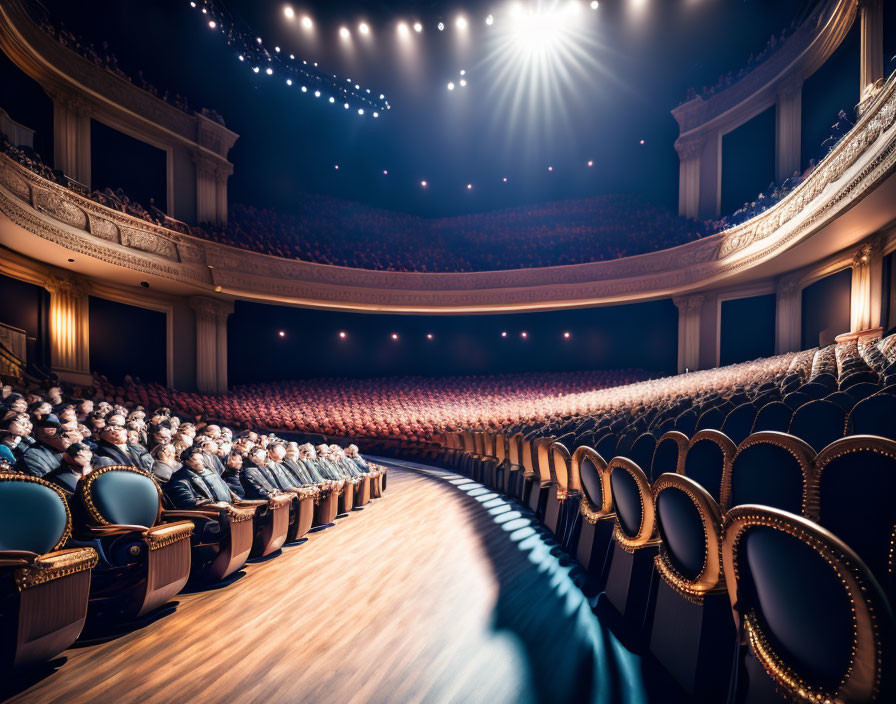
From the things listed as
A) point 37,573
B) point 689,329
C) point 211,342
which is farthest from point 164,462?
point 689,329

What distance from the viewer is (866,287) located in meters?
5.48

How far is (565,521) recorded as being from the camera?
2.07 meters

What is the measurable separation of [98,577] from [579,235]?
10306 mm

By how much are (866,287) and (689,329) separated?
9.52 feet

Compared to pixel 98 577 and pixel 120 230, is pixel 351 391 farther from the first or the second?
pixel 98 577

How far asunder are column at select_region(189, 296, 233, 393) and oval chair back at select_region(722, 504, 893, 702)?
874 centimetres

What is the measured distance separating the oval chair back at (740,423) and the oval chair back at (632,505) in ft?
2.64

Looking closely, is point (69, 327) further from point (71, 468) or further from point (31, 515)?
point (31, 515)

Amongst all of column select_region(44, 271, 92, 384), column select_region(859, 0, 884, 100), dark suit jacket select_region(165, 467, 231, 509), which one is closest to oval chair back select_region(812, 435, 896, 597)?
dark suit jacket select_region(165, 467, 231, 509)

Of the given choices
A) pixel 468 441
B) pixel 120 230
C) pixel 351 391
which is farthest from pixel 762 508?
pixel 351 391

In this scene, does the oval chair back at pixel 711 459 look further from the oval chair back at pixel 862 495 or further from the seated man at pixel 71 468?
the seated man at pixel 71 468

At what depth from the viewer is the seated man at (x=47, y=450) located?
6.16 ft

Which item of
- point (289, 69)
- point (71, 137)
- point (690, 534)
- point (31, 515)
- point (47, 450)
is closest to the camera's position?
point (690, 534)

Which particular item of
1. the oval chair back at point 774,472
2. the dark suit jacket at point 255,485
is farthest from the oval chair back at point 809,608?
the dark suit jacket at point 255,485
